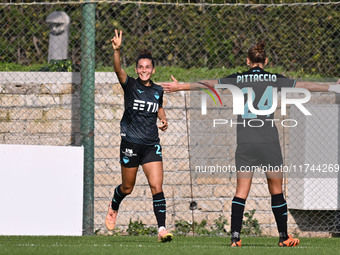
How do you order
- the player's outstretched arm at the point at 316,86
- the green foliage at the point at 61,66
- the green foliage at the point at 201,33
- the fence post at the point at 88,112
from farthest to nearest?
the green foliage at the point at 201,33 → the green foliage at the point at 61,66 → the fence post at the point at 88,112 → the player's outstretched arm at the point at 316,86

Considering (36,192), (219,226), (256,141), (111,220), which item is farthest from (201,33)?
(256,141)

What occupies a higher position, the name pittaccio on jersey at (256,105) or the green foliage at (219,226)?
the name pittaccio on jersey at (256,105)

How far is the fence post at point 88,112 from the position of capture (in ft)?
33.2

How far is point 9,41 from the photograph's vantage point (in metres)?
12.0

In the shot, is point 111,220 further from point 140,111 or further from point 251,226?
point 251,226

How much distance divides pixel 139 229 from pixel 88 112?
5.48 ft

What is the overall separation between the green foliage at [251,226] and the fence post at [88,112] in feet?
6.69

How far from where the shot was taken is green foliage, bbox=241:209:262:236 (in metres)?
10.6

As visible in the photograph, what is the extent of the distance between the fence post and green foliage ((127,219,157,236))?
55 cm

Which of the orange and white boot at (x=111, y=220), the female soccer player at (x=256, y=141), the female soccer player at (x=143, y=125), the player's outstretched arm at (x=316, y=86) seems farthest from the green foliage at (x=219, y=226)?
the player's outstretched arm at (x=316, y=86)

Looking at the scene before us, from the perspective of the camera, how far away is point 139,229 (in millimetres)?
10445

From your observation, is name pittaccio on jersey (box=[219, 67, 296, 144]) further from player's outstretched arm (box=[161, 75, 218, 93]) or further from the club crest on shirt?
the club crest on shirt

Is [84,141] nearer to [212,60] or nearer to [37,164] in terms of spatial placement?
[37,164]

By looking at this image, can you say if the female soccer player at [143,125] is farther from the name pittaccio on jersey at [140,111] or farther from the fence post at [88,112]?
the fence post at [88,112]
